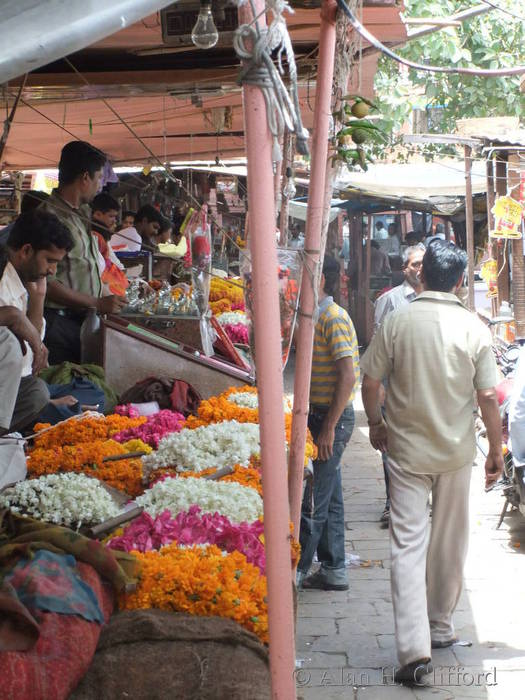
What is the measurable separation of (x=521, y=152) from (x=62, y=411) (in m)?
9.34

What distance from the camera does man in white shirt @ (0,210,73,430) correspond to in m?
4.91

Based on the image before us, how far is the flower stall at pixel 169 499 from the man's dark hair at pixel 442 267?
1142 millimetres

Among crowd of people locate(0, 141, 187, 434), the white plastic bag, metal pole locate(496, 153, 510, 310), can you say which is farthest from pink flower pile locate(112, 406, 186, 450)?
metal pole locate(496, 153, 510, 310)

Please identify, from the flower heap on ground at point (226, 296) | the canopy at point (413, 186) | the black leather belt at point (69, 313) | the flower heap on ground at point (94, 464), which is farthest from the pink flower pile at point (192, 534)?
the canopy at point (413, 186)

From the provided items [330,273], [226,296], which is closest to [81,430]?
[330,273]

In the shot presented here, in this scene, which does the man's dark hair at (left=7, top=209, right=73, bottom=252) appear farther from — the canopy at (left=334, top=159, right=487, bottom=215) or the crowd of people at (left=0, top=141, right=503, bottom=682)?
the canopy at (left=334, top=159, right=487, bottom=215)

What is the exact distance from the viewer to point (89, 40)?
6.54 ft

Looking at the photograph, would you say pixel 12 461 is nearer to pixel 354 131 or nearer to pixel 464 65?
pixel 354 131

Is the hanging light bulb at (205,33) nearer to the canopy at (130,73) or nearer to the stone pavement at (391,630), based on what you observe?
the canopy at (130,73)

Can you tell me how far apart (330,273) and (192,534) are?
9.83 ft

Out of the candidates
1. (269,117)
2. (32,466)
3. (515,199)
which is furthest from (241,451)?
(515,199)

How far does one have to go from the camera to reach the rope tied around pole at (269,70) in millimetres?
2398

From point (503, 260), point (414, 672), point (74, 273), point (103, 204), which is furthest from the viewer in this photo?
point (503, 260)

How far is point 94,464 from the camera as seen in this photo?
435 centimetres
